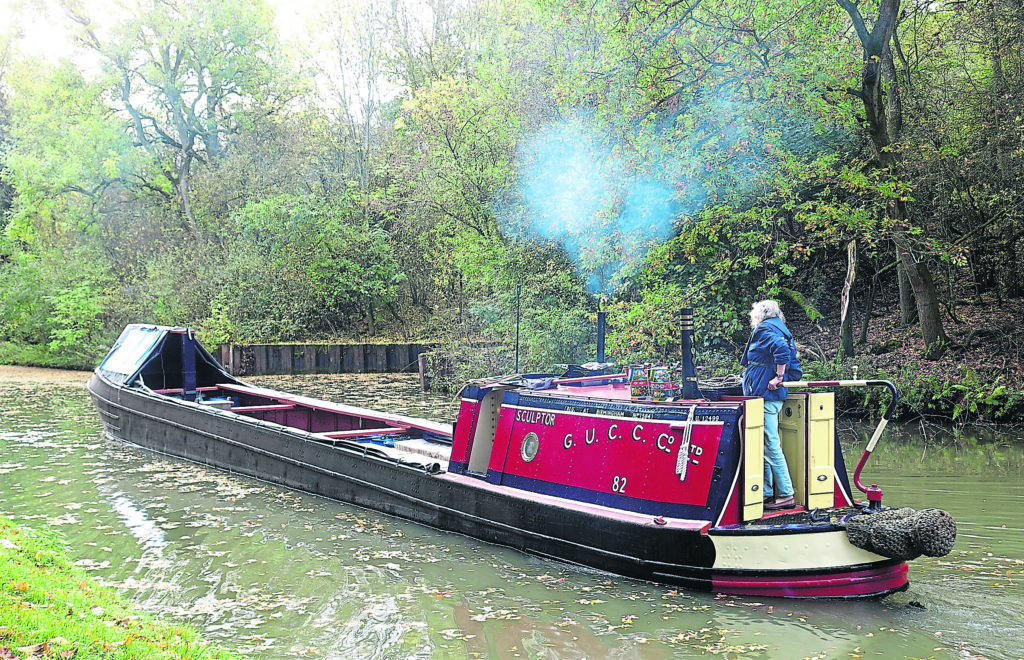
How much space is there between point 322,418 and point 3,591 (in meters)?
A: 8.46

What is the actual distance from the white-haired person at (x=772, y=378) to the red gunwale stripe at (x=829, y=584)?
28.1 inches

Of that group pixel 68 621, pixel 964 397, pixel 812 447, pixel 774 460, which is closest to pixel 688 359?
pixel 774 460

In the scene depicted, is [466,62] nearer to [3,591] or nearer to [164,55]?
[164,55]

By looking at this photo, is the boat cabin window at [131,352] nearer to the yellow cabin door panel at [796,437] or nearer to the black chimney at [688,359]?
the black chimney at [688,359]

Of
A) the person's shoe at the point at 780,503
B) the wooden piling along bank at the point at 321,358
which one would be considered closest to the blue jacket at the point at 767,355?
the person's shoe at the point at 780,503

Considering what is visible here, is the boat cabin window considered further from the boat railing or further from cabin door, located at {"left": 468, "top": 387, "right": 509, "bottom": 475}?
the boat railing

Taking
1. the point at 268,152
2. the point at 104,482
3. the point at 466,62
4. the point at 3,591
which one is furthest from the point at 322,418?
the point at 268,152

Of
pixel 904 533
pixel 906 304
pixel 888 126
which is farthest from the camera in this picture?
pixel 906 304

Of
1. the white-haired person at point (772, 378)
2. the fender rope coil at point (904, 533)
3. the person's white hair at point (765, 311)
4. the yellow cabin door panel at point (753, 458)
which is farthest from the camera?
the person's white hair at point (765, 311)

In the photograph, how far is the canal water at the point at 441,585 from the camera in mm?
5914

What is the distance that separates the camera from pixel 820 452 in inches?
286

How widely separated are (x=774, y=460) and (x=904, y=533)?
3.94 ft

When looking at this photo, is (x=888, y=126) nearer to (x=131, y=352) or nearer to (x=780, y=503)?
(x=780, y=503)

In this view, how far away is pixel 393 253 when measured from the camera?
3130 centimetres
